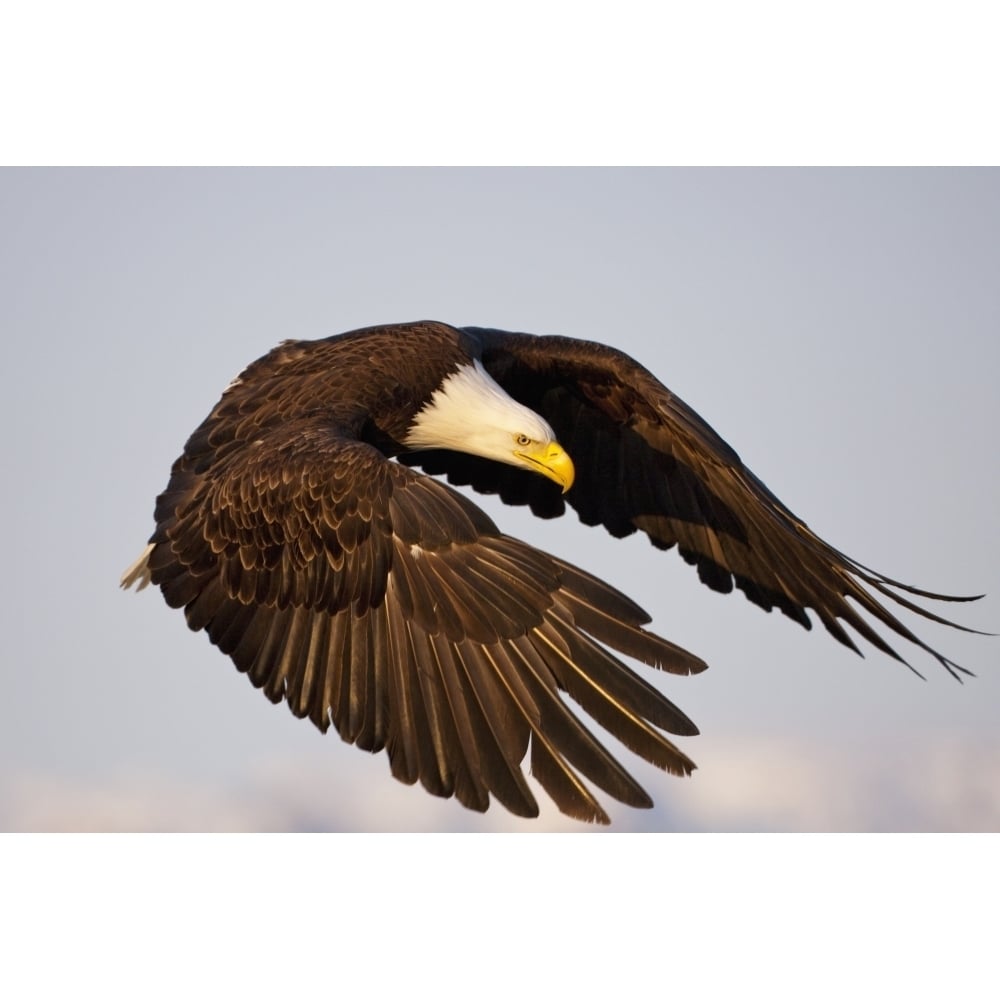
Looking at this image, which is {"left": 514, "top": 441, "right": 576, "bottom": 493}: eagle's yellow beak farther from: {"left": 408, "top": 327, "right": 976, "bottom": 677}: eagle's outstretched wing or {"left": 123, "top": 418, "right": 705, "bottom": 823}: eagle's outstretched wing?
{"left": 123, "top": 418, "right": 705, "bottom": 823}: eagle's outstretched wing

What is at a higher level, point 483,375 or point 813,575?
point 483,375

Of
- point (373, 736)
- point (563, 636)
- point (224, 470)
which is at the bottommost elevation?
point (373, 736)

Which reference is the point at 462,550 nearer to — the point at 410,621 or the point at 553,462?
the point at 410,621

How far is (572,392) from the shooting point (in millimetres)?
7297

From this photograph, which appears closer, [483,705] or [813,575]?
[483,705]

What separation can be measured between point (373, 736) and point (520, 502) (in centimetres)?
255

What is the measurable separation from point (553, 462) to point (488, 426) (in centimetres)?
31

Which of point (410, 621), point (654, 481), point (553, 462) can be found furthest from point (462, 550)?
point (654, 481)

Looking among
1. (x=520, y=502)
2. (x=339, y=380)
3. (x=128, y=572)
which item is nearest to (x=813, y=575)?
(x=520, y=502)

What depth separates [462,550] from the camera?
509 centimetres

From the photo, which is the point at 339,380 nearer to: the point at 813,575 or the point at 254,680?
the point at 254,680

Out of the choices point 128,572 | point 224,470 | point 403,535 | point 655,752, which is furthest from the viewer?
point 128,572

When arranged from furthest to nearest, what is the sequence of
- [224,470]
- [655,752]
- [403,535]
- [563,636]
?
[224,470]
[403,535]
[563,636]
[655,752]

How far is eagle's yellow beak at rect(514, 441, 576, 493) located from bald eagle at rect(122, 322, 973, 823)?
12mm
